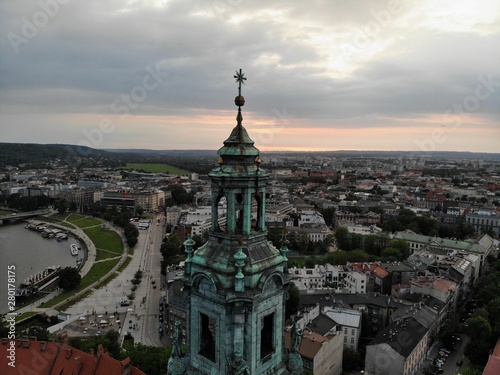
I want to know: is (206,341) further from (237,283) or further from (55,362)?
(55,362)

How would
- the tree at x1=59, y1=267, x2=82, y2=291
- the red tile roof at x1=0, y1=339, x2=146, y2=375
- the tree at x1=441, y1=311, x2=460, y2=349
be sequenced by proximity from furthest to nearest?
1. the tree at x1=59, y1=267, x2=82, y2=291
2. the tree at x1=441, y1=311, x2=460, y2=349
3. the red tile roof at x1=0, y1=339, x2=146, y2=375

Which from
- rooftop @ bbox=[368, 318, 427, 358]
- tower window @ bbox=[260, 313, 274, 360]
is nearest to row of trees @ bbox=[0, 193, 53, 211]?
rooftop @ bbox=[368, 318, 427, 358]

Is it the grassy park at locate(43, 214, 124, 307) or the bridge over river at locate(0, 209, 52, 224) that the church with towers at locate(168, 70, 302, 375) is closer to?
the grassy park at locate(43, 214, 124, 307)

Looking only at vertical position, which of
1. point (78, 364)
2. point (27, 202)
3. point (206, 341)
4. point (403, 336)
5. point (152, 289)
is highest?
point (206, 341)

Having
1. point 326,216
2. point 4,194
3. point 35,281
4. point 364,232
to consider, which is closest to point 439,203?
point 326,216

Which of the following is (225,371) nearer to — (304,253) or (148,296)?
(148,296)

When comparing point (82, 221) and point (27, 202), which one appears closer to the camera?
point (82, 221)

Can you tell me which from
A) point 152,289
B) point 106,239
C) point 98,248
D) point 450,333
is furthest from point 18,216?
point 450,333
